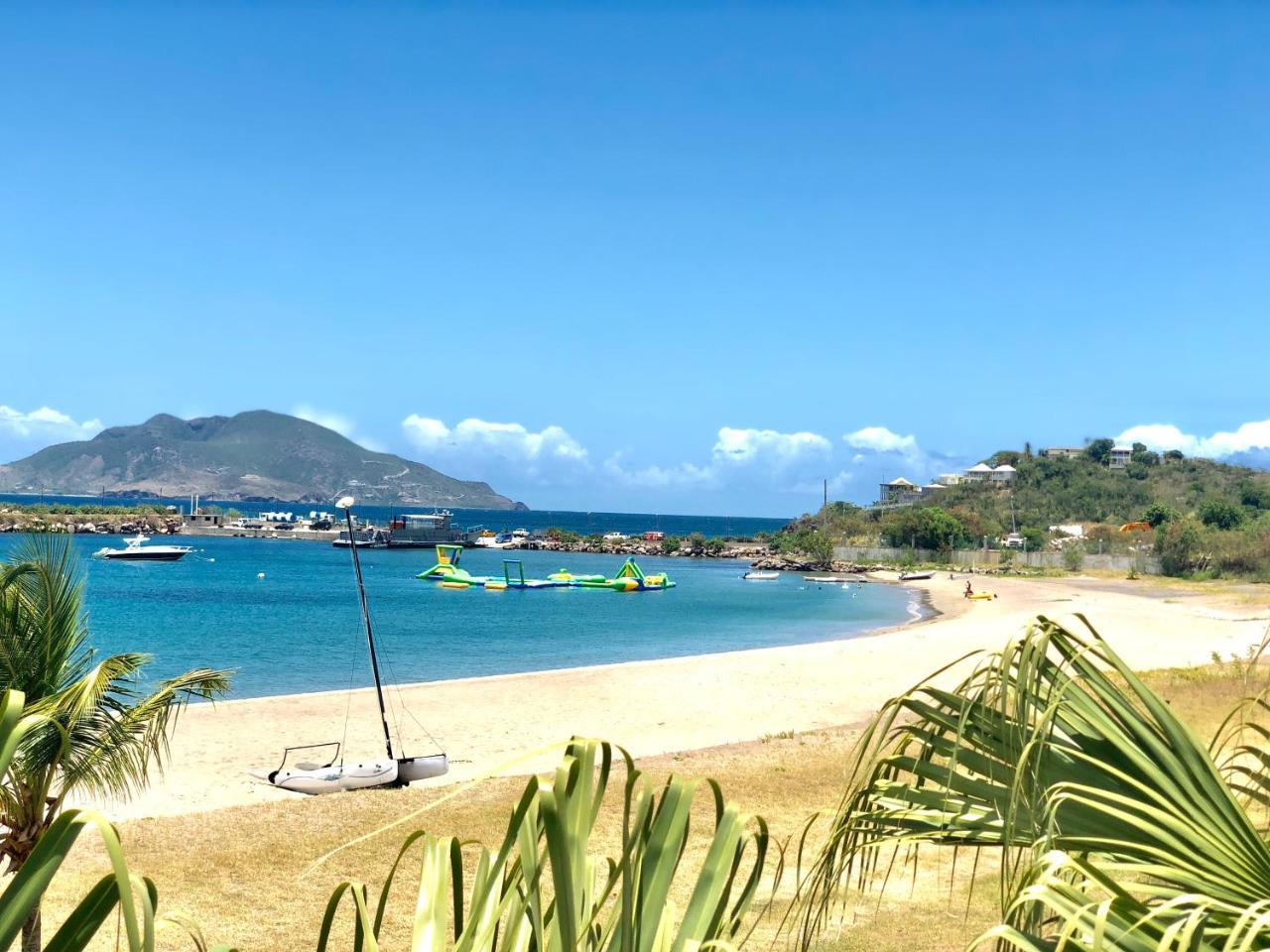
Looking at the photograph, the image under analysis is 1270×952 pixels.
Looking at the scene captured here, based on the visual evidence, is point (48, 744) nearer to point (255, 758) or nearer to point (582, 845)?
point (582, 845)

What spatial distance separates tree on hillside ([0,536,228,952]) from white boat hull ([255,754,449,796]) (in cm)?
842

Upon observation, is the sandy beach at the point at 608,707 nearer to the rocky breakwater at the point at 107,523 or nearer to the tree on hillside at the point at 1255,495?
the tree on hillside at the point at 1255,495

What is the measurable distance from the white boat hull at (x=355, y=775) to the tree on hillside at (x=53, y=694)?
842 centimetres

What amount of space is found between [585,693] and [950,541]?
259ft

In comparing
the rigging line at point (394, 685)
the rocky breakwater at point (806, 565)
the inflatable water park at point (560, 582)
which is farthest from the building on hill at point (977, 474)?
the rigging line at point (394, 685)

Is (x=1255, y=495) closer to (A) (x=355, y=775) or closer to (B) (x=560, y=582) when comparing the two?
(B) (x=560, y=582)

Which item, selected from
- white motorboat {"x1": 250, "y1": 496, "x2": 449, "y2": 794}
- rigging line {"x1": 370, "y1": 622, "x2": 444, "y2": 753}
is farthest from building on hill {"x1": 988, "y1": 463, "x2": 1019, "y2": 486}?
white motorboat {"x1": 250, "y1": 496, "x2": 449, "y2": 794}

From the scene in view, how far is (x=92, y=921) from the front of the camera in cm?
171

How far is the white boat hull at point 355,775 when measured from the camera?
1536 cm

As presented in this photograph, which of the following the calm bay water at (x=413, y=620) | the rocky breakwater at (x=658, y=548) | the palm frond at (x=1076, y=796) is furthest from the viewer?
the rocky breakwater at (x=658, y=548)

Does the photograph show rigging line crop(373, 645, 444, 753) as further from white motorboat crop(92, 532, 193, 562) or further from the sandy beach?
white motorboat crop(92, 532, 193, 562)

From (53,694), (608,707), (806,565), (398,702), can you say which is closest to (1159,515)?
(806,565)

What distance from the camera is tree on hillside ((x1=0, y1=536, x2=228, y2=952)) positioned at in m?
6.22

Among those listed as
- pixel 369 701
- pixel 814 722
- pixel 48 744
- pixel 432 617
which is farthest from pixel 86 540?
pixel 48 744
